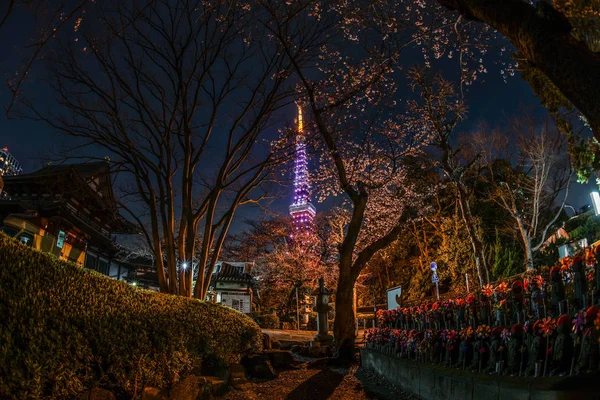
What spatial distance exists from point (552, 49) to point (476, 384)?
148 inches

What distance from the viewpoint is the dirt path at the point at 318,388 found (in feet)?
22.6

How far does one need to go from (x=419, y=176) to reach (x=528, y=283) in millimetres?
22841

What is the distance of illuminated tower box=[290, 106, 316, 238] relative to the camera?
41.7 ft

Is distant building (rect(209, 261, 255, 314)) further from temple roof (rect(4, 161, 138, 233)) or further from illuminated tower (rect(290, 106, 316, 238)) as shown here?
temple roof (rect(4, 161, 138, 233))

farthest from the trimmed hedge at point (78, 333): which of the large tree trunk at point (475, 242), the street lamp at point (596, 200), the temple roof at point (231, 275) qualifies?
the temple roof at point (231, 275)

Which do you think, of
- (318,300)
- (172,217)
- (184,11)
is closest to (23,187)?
(172,217)

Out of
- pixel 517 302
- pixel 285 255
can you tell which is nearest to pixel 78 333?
pixel 517 302

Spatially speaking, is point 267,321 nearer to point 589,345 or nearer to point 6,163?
point 589,345

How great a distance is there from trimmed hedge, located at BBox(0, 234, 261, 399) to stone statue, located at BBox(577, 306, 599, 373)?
5.04 meters

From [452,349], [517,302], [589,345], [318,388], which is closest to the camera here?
[589,345]

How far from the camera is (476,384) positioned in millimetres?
4535

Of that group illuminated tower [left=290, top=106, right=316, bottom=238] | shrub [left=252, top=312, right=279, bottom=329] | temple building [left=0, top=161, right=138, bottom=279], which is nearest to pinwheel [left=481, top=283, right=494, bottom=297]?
illuminated tower [left=290, top=106, right=316, bottom=238]

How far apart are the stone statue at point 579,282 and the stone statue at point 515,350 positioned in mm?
665

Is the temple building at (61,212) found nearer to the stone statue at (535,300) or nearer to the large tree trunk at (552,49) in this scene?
the large tree trunk at (552,49)
